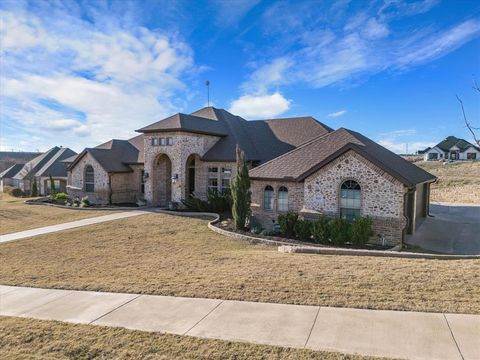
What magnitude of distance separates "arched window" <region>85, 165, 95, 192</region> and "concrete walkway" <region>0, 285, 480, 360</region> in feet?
75.1

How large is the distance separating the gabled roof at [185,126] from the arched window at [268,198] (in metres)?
8.63

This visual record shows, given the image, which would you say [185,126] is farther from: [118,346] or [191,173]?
[118,346]

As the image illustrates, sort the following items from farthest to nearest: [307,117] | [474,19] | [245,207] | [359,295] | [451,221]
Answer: [307,117]
[451,221]
[245,207]
[474,19]
[359,295]

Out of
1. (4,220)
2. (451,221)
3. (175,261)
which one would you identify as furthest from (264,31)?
(4,220)

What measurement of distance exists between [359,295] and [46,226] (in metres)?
18.3

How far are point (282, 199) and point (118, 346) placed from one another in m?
14.2

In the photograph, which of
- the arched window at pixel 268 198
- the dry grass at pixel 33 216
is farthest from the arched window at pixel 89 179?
the arched window at pixel 268 198

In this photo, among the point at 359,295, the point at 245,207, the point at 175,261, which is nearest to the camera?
the point at 359,295

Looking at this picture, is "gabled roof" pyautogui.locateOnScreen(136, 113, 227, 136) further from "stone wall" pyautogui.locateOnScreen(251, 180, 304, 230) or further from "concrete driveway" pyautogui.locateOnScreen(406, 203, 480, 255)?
"concrete driveway" pyautogui.locateOnScreen(406, 203, 480, 255)

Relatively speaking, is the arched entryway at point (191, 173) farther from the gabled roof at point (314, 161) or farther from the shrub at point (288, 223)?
the shrub at point (288, 223)

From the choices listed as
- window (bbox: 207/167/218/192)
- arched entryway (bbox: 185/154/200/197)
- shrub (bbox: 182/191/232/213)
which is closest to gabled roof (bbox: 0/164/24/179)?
arched entryway (bbox: 185/154/200/197)

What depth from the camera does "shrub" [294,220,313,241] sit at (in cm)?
1709

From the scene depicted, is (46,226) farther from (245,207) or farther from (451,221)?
(451,221)

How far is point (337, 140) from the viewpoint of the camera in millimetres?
20609
